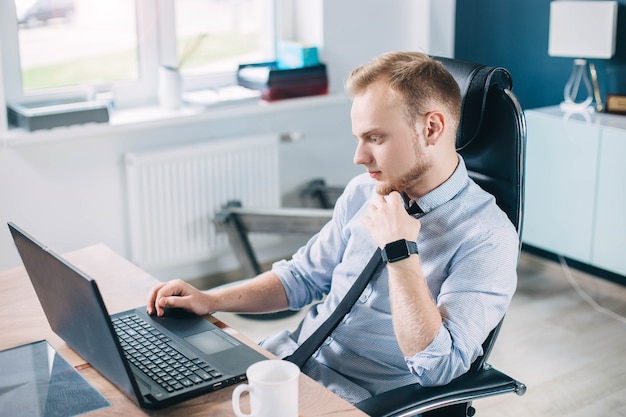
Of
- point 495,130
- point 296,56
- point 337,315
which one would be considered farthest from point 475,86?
point 296,56

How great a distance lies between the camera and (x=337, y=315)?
5.89 feet

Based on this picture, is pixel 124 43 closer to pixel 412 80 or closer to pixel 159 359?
pixel 412 80

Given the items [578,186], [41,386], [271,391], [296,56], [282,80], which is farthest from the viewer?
[296,56]

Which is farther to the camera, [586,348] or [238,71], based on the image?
[238,71]

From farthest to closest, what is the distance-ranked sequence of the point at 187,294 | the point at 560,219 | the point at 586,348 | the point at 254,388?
the point at 560,219
the point at 586,348
the point at 187,294
the point at 254,388

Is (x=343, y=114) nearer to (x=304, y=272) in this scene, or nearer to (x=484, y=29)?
(x=484, y=29)

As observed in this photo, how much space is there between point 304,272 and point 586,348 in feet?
5.25

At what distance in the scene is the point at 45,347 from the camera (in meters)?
1.61

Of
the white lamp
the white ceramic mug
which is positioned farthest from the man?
the white lamp

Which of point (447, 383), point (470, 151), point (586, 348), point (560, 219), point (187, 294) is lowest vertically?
point (586, 348)

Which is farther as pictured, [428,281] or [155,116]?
[155,116]

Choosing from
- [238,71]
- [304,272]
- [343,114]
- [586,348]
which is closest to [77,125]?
[238,71]

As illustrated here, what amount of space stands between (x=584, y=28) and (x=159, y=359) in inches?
103

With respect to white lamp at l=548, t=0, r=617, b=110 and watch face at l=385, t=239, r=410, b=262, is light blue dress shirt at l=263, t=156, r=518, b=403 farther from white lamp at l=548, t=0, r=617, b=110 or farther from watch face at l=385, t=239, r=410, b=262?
white lamp at l=548, t=0, r=617, b=110
